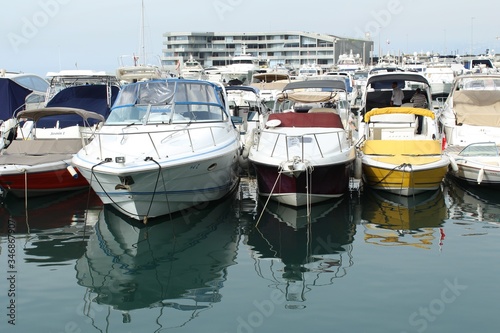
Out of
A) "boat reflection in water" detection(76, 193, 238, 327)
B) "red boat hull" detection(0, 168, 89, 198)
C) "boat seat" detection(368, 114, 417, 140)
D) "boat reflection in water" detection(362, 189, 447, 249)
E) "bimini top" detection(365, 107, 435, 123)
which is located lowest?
"boat reflection in water" detection(76, 193, 238, 327)

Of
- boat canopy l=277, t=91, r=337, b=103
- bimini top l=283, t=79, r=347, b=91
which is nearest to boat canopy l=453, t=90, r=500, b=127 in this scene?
bimini top l=283, t=79, r=347, b=91

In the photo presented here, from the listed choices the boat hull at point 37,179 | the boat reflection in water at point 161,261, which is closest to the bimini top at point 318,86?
the boat reflection in water at point 161,261

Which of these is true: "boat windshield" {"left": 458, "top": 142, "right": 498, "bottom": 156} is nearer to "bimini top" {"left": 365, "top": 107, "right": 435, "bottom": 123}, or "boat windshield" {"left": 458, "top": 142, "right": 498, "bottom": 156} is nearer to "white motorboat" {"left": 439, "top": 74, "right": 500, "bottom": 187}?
"white motorboat" {"left": 439, "top": 74, "right": 500, "bottom": 187}

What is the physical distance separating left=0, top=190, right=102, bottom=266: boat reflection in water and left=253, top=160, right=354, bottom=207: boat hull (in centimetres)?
393

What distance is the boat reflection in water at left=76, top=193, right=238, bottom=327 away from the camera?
9098 millimetres

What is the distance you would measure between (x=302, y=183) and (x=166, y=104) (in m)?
3.70

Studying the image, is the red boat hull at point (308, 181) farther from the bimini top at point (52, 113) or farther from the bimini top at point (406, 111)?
the bimini top at point (52, 113)

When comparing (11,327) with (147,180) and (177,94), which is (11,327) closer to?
(147,180)

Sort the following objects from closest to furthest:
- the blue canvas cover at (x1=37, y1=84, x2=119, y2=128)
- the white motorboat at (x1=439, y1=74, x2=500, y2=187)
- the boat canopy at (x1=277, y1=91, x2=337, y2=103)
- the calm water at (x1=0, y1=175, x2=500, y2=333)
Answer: the calm water at (x1=0, y1=175, x2=500, y2=333)
the white motorboat at (x1=439, y1=74, x2=500, y2=187)
the boat canopy at (x1=277, y1=91, x2=337, y2=103)
the blue canvas cover at (x1=37, y1=84, x2=119, y2=128)

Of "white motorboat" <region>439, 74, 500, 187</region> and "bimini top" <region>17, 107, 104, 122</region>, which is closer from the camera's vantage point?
"white motorboat" <region>439, 74, 500, 187</region>

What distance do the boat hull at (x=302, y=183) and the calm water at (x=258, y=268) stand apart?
1.04ft

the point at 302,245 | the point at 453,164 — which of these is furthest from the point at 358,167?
the point at 302,245

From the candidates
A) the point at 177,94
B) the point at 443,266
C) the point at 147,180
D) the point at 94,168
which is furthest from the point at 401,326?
the point at 177,94

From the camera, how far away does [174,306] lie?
881 cm
